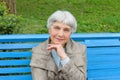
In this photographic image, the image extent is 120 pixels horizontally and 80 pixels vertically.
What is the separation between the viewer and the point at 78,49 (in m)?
3.77

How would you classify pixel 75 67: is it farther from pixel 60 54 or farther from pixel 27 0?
pixel 27 0

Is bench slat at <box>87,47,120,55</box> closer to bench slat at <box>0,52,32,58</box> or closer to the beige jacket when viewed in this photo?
the beige jacket

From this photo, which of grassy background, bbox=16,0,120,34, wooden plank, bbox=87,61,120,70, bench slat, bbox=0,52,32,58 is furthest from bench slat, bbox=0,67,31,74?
grassy background, bbox=16,0,120,34

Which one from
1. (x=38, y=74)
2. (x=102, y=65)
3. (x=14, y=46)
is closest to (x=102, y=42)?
(x=102, y=65)

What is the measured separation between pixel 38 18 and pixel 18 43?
5.83 metres

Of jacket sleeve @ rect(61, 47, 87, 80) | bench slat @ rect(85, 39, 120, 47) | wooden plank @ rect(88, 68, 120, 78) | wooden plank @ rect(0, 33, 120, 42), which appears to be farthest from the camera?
wooden plank @ rect(88, 68, 120, 78)

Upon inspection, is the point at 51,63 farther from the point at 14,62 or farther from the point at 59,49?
the point at 14,62

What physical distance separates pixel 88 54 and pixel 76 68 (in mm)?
476

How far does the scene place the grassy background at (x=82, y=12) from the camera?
868cm

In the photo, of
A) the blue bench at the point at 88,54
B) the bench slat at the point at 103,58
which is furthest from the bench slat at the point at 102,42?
the bench slat at the point at 103,58

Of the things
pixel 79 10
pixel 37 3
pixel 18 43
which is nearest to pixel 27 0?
pixel 37 3

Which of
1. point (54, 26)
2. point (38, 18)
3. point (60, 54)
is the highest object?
point (54, 26)

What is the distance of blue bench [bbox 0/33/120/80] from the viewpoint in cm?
384

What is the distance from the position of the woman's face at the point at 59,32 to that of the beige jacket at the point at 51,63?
13 cm
